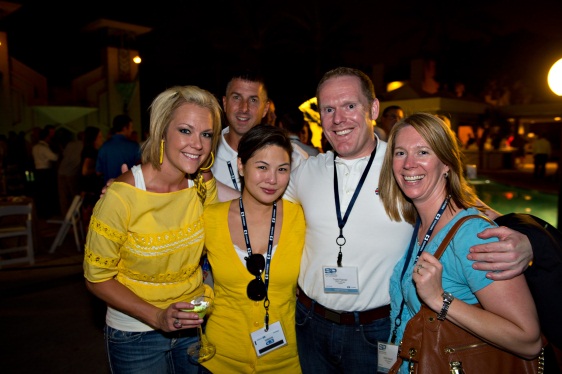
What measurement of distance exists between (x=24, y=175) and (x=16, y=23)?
11.6 meters

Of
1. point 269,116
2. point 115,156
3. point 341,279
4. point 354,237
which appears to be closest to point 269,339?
point 341,279

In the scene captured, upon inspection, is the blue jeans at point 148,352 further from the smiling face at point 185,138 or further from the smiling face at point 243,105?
the smiling face at point 243,105

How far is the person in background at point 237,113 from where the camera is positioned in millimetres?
3398

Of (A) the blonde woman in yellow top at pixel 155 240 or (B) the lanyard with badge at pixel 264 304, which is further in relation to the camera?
(B) the lanyard with badge at pixel 264 304

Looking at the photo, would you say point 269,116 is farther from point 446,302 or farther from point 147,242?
point 446,302

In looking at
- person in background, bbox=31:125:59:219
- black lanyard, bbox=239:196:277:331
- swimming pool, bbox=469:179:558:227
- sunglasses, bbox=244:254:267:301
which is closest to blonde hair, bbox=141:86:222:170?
black lanyard, bbox=239:196:277:331

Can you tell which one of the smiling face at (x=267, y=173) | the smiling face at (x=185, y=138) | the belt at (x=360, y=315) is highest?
the smiling face at (x=185, y=138)

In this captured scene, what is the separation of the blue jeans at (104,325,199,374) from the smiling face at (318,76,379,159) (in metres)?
1.39

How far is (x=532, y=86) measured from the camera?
86.9 ft

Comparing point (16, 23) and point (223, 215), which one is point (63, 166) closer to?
point (223, 215)

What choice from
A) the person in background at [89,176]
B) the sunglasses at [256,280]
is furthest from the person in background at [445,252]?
the person in background at [89,176]

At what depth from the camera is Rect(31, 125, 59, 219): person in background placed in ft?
33.7

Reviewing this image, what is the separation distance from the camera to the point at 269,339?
219cm

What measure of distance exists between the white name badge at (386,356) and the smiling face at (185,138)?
1.36 metres
